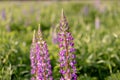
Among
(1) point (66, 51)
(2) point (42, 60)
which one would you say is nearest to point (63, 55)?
(1) point (66, 51)

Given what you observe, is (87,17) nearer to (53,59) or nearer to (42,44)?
(53,59)

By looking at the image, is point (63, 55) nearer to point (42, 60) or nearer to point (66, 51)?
point (66, 51)

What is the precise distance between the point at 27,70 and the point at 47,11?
8.70 meters

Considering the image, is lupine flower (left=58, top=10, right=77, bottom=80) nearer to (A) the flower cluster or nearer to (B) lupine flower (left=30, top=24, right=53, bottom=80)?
(A) the flower cluster

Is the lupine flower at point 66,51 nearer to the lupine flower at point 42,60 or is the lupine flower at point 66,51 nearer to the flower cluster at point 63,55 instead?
the flower cluster at point 63,55

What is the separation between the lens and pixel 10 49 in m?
7.31

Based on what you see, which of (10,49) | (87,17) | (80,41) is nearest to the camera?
(10,49)

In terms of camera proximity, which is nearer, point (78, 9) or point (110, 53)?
point (110, 53)

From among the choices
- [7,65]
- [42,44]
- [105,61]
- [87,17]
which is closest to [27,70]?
[7,65]

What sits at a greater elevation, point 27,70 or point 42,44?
point 42,44

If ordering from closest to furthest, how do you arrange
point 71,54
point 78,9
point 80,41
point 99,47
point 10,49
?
point 71,54
point 10,49
point 99,47
point 80,41
point 78,9

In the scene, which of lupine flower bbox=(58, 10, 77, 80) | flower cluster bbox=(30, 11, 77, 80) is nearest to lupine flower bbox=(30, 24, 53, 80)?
flower cluster bbox=(30, 11, 77, 80)

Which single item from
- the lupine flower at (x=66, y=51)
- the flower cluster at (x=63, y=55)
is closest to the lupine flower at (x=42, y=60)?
the flower cluster at (x=63, y=55)

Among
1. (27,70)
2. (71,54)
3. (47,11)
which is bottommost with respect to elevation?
(27,70)
